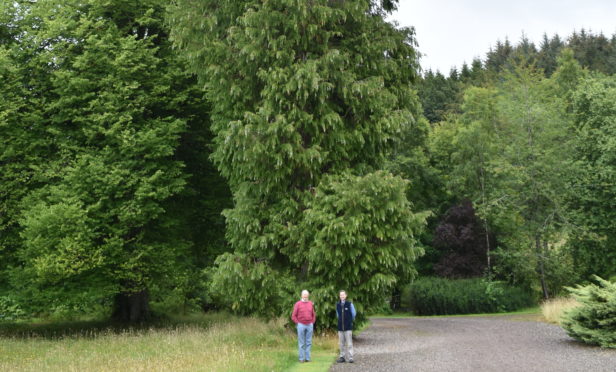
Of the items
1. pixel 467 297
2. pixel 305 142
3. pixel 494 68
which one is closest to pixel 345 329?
pixel 305 142

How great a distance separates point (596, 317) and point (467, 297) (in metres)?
17.4

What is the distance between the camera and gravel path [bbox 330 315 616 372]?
1139 centimetres

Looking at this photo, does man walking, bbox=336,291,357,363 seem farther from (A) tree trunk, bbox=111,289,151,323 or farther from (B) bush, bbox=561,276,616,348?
(A) tree trunk, bbox=111,289,151,323

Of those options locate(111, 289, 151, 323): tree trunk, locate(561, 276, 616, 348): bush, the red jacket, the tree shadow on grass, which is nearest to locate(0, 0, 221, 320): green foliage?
the tree shadow on grass

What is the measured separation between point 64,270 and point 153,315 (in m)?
7.36

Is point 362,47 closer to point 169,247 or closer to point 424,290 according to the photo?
point 169,247

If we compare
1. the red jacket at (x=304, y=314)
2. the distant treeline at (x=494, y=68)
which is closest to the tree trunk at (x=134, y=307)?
Result: the red jacket at (x=304, y=314)

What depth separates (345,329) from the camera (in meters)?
12.6

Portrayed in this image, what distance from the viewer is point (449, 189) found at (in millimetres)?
39625

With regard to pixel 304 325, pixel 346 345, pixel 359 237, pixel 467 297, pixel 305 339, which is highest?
pixel 359 237

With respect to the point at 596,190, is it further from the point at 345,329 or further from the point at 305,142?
the point at 345,329

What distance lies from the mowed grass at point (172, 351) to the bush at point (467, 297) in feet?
48.8

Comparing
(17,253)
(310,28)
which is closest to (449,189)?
(310,28)

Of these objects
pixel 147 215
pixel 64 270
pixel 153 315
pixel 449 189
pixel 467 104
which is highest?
pixel 467 104
